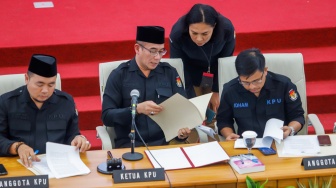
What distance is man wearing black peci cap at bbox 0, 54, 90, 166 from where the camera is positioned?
4.11 meters

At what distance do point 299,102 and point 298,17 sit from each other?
208 cm

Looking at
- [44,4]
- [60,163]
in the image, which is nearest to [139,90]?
[60,163]

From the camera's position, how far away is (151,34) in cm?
442

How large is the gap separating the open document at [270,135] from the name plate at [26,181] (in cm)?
116

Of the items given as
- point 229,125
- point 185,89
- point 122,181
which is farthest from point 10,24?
point 122,181

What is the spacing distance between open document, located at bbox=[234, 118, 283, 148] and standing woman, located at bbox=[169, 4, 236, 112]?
710mm

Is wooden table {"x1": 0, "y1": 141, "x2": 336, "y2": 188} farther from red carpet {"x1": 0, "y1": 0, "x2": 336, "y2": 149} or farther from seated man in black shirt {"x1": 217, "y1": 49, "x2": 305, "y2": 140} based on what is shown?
red carpet {"x1": 0, "y1": 0, "x2": 336, "y2": 149}

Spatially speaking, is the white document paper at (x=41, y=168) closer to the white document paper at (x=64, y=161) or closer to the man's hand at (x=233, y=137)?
the white document paper at (x=64, y=161)

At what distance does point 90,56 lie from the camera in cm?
613

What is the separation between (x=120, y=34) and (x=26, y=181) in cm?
272

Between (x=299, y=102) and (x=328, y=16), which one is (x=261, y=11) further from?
(x=299, y=102)

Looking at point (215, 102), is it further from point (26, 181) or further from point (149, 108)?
point (26, 181)

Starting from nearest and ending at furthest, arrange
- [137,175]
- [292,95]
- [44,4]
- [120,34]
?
1. [137,175]
2. [292,95]
3. [120,34]
4. [44,4]

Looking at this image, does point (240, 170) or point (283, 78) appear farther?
point (283, 78)
